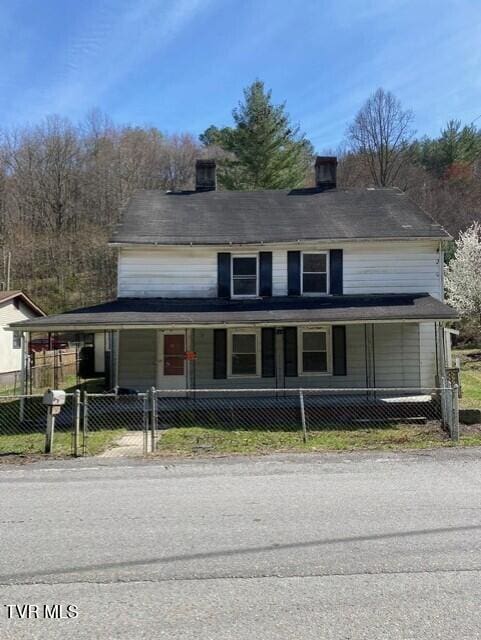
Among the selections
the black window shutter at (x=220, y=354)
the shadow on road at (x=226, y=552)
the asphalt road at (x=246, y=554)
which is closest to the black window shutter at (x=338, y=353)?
the black window shutter at (x=220, y=354)

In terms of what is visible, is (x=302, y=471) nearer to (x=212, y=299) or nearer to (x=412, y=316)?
(x=412, y=316)

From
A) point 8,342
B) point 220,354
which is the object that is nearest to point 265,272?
point 220,354

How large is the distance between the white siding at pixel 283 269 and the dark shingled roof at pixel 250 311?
35cm

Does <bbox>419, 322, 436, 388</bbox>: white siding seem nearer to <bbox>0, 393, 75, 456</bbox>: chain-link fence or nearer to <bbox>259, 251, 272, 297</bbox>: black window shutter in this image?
<bbox>259, 251, 272, 297</bbox>: black window shutter

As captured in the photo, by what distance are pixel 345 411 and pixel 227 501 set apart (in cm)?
718

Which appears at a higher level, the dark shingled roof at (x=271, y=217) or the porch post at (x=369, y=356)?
the dark shingled roof at (x=271, y=217)

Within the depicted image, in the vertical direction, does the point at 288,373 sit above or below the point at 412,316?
below

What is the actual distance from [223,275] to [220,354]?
2511mm

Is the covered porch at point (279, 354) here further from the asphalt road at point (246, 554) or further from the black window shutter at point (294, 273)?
the asphalt road at point (246, 554)

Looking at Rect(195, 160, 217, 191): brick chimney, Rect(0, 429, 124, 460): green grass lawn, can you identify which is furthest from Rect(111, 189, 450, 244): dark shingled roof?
Rect(0, 429, 124, 460): green grass lawn

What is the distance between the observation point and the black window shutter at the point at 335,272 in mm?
16234

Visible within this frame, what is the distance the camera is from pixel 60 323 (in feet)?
43.0

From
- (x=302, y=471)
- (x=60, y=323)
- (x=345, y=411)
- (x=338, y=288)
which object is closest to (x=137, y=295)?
(x=60, y=323)

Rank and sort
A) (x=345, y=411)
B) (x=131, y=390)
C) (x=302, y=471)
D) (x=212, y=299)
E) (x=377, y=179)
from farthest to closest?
(x=377, y=179) → (x=212, y=299) → (x=131, y=390) → (x=345, y=411) → (x=302, y=471)
